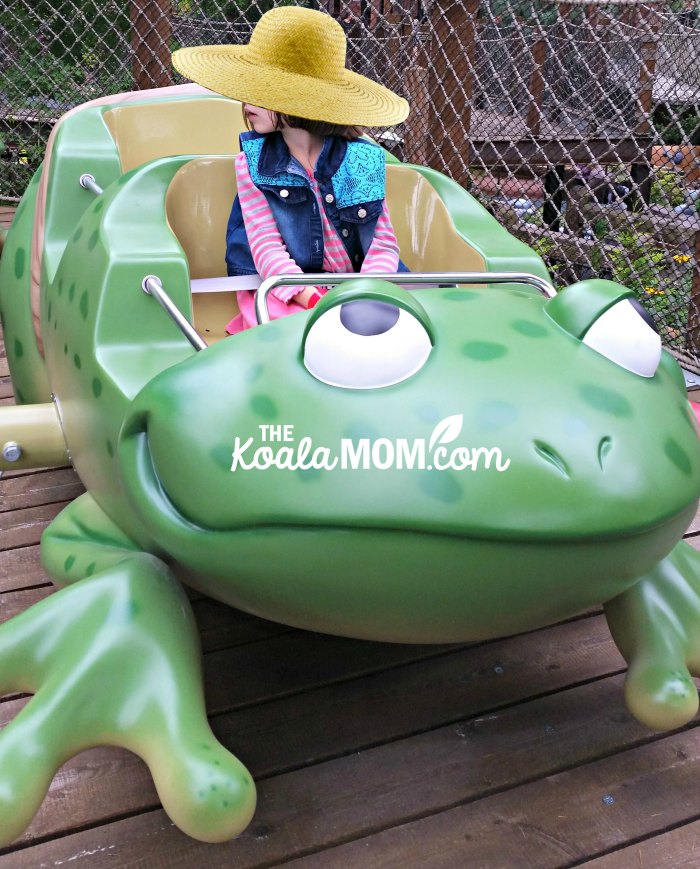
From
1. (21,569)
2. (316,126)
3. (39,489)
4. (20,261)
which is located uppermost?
(316,126)

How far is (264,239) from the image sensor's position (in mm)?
1513

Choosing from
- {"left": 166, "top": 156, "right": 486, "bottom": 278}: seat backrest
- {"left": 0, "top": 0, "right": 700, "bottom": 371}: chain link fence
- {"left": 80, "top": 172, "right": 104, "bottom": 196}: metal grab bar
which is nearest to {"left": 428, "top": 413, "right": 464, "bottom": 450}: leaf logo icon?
{"left": 166, "top": 156, "right": 486, "bottom": 278}: seat backrest

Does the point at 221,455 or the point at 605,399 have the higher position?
the point at 605,399

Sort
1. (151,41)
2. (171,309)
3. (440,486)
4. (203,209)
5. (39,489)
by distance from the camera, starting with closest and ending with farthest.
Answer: (440,486) < (171,309) < (203,209) < (39,489) < (151,41)

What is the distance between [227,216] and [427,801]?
105 centimetres

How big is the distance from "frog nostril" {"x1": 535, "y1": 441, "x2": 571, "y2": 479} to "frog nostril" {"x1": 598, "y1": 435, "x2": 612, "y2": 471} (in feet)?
0.11

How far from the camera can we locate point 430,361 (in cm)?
89

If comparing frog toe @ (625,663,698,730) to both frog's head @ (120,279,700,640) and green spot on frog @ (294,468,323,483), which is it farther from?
green spot on frog @ (294,468,323,483)

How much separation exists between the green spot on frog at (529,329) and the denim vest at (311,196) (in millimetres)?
691

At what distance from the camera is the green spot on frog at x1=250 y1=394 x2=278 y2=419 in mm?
880

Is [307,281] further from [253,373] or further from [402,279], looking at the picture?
[253,373]

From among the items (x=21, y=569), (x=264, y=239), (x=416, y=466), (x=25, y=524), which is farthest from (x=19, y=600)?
(x=416, y=466)

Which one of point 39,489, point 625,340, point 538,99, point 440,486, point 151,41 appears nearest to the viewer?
point 440,486

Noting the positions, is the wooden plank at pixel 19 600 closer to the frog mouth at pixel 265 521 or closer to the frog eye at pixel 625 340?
the frog mouth at pixel 265 521
